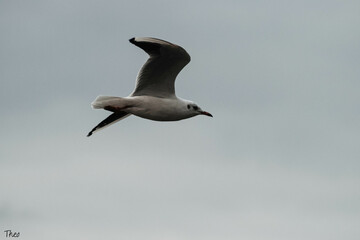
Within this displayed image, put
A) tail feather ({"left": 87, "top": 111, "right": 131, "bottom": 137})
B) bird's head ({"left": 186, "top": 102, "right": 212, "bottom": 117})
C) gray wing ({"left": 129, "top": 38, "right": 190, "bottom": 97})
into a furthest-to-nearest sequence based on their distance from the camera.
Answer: tail feather ({"left": 87, "top": 111, "right": 131, "bottom": 137}), bird's head ({"left": 186, "top": 102, "right": 212, "bottom": 117}), gray wing ({"left": 129, "top": 38, "right": 190, "bottom": 97})

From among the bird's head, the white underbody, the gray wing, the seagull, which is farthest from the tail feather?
the bird's head

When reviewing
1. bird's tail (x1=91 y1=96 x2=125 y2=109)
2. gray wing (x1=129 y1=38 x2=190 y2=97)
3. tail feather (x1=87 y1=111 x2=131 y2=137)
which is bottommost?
bird's tail (x1=91 y1=96 x2=125 y2=109)

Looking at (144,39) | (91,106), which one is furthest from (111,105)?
(144,39)

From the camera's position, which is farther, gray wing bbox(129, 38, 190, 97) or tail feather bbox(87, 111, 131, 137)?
tail feather bbox(87, 111, 131, 137)

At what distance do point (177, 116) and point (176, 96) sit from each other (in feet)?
2.18

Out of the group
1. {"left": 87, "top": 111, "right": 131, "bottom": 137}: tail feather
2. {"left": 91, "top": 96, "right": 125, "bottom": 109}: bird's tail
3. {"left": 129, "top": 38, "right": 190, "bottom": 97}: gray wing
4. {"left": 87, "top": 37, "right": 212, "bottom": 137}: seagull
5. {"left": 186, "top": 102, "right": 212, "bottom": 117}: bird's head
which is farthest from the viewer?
{"left": 87, "top": 111, "right": 131, "bottom": 137}: tail feather

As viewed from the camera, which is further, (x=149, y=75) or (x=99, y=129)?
(x=99, y=129)

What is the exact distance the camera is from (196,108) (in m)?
31.7

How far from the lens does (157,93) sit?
1208 inches

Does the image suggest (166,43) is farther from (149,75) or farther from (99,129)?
(99,129)

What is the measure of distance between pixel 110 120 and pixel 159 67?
133 inches

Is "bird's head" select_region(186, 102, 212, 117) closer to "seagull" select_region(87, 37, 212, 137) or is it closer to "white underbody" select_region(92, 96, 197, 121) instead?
"seagull" select_region(87, 37, 212, 137)

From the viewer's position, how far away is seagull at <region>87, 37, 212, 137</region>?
2944 centimetres

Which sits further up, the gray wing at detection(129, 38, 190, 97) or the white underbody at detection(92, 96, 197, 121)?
the gray wing at detection(129, 38, 190, 97)
